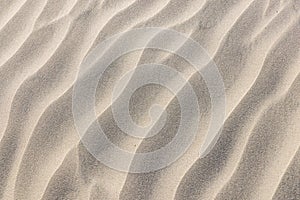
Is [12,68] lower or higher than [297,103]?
higher

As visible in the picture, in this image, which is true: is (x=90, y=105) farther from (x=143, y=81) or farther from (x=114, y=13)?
(x=114, y=13)

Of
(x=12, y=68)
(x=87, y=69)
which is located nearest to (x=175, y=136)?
(x=87, y=69)

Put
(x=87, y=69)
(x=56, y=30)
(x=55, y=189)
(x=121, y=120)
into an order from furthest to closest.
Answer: (x=56, y=30)
(x=87, y=69)
(x=121, y=120)
(x=55, y=189)

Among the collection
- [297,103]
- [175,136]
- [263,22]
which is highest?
[263,22]

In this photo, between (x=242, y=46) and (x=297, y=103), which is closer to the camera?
(x=297, y=103)

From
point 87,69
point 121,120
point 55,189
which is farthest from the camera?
point 87,69

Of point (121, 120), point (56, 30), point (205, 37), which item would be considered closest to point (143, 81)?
point (121, 120)
